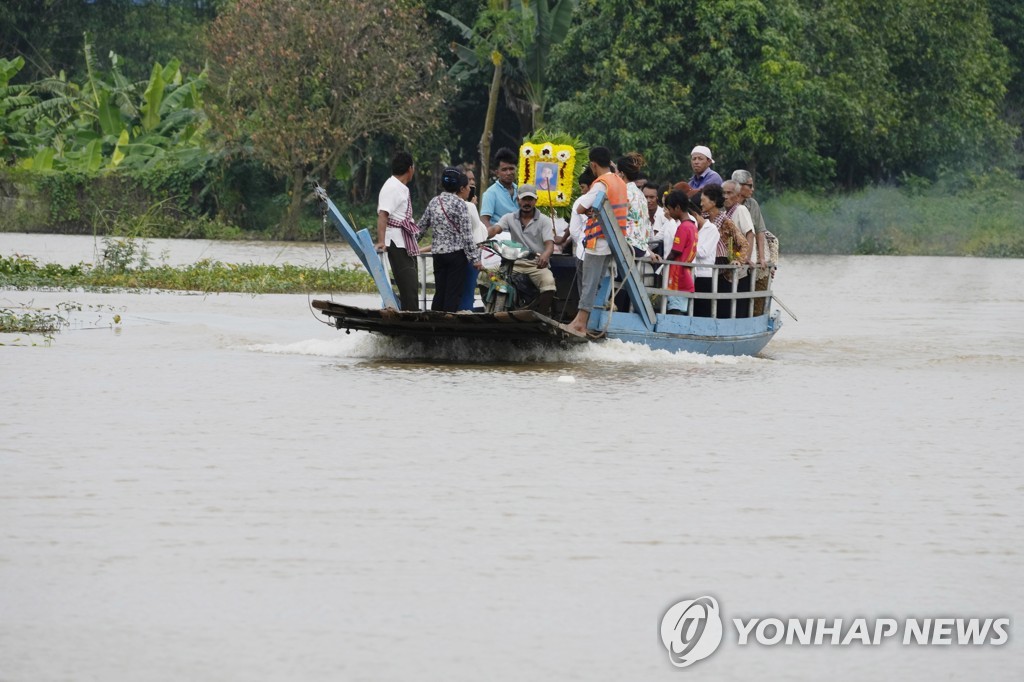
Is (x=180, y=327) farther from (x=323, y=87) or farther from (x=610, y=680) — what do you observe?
(x=323, y=87)

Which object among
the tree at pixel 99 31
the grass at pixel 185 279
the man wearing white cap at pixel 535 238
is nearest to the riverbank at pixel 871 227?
the tree at pixel 99 31

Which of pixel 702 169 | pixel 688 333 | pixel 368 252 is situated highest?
pixel 702 169

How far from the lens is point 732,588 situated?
7113 millimetres

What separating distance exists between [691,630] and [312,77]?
1486 inches

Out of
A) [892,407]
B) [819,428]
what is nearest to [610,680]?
[819,428]

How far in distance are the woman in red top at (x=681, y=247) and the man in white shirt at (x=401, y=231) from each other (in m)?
2.14

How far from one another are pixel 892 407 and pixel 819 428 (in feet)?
5.18

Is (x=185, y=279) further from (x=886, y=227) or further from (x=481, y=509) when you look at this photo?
(x=886, y=227)

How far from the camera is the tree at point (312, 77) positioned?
42.7 m

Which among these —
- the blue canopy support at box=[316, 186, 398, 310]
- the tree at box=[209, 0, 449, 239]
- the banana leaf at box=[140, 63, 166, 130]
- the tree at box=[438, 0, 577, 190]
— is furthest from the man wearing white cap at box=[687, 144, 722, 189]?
the banana leaf at box=[140, 63, 166, 130]

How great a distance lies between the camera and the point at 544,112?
45156mm

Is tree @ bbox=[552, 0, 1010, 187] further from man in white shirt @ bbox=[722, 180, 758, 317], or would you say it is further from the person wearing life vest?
the person wearing life vest

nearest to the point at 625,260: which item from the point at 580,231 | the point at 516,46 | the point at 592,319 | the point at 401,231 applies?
the point at 580,231

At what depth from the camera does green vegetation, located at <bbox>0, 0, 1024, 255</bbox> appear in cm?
4166
